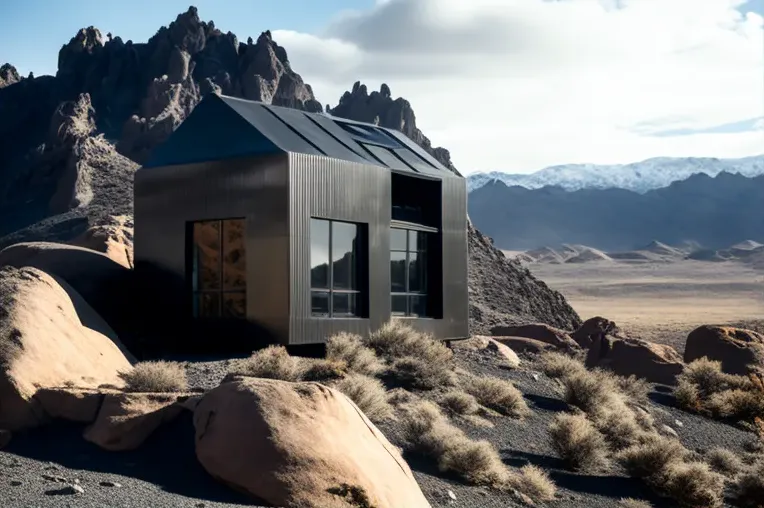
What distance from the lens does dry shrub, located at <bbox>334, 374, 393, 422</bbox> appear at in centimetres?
1642

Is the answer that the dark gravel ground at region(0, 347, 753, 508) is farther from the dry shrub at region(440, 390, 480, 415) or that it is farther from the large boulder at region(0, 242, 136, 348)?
the large boulder at region(0, 242, 136, 348)

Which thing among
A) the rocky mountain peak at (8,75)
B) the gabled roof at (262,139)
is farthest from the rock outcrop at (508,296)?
the rocky mountain peak at (8,75)

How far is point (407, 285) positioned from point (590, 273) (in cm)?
11329

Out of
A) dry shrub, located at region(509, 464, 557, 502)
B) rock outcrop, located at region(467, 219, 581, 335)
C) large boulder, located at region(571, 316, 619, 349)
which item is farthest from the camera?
rock outcrop, located at region(467, 219, 581, 335)

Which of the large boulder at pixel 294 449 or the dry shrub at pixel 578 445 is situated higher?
the large boulder at pixel 294 449

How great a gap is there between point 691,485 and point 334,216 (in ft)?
30.3

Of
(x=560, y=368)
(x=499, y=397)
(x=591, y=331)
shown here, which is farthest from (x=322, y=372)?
(x=591, y=331)

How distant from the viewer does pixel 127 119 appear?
7994 cm

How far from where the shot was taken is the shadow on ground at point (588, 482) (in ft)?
53.9

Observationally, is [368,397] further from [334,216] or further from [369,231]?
[369,231]

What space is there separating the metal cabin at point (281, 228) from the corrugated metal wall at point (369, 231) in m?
0.03

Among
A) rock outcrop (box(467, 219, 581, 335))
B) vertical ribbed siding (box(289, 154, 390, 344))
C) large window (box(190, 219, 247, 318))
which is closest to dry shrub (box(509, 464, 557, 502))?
vertical ribbed siding (box(289, 154, 390, 344))

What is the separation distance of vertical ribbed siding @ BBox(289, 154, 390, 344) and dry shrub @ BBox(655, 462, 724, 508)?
25.1ft

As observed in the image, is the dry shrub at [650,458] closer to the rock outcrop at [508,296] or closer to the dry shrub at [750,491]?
the dry shrub at [750,491]
